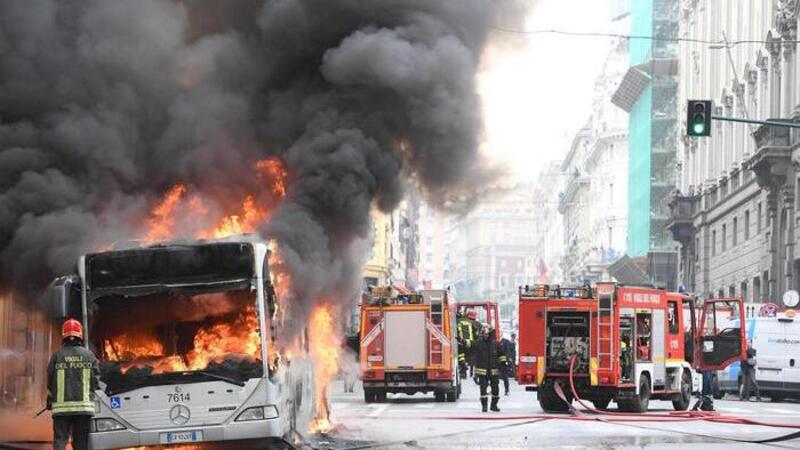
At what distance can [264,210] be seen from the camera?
19.5 meters

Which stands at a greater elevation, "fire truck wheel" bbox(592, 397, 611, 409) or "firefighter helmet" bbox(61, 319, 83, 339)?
"firefighter helmet" bbox(61, 319, 83, 339)

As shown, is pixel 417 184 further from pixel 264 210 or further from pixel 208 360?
pixel 208 360

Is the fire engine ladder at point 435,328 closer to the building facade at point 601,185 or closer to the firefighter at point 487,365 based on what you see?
the firefighter at point 487,365

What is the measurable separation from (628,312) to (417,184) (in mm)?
6767

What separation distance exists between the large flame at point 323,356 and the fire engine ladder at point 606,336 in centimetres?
721

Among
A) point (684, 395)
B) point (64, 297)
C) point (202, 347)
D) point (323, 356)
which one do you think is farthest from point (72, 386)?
point (684, 395)

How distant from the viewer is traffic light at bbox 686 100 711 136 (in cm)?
2656

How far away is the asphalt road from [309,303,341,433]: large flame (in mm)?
300

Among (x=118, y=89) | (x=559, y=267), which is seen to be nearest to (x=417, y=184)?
(x=118, y=89)

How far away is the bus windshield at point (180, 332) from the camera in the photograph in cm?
1470

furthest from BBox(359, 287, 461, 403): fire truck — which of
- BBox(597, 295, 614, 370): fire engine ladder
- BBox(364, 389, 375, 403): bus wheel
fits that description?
BBox(597, 295, 614, 370): fire engine ladder

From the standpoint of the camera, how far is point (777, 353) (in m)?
34.7

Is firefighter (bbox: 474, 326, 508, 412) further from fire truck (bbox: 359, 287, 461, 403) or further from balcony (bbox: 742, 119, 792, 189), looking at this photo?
balcony (bbox: 742, 119, 792, 189)

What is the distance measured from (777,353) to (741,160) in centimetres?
2353
